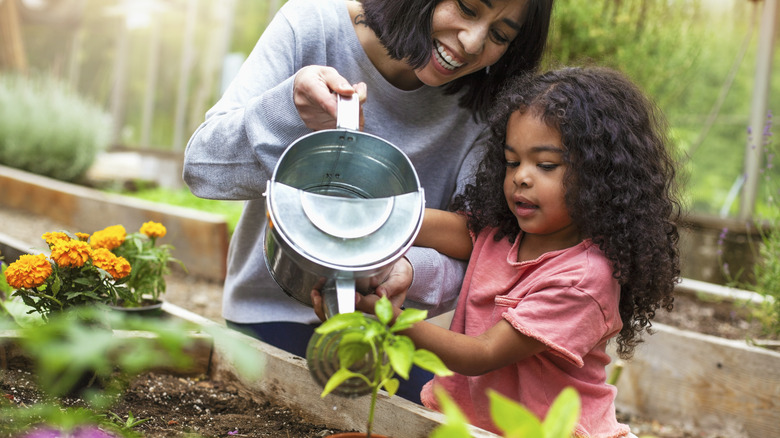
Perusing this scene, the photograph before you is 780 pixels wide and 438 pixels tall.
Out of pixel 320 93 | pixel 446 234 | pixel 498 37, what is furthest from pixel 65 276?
pixel 498 37

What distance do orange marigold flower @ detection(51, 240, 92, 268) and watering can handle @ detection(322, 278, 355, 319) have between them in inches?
25.1

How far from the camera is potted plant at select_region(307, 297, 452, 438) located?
2.56ft

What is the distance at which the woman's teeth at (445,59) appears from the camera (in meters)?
1.44

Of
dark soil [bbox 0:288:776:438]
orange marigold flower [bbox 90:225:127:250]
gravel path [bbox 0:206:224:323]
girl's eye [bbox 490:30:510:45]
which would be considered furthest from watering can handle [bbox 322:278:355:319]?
gravel path [bbox 0:206:224:323]

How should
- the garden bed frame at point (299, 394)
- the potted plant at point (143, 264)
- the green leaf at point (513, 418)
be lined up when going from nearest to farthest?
the green leaf at point (513, 418), the garden bed frame at point (299, 394), the potted plant at point (143, 264)

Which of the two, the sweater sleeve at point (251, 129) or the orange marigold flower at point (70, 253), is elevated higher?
the sweater sleeve at point (251, 129)

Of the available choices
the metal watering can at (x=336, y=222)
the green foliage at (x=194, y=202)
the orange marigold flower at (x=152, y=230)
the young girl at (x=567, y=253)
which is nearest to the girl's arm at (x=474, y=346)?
the young girl at (x=567, y=253)

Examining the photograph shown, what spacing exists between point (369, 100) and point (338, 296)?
2.83 feet

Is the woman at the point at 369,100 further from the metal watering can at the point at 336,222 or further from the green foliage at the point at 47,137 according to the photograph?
the green foliage at the point at 47,137

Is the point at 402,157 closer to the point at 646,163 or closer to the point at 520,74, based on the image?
the point at 646,163

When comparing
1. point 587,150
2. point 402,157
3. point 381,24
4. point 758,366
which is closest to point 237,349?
point 402,157

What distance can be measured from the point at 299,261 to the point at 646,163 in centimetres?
73

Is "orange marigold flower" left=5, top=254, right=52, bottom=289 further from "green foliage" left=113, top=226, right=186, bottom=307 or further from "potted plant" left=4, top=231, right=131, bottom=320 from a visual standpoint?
"green foliage" left=113, top=226, right=186, bottom=307

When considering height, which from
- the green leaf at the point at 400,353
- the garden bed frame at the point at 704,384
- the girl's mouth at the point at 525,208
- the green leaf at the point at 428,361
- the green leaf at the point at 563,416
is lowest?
the garden bed frame at the point at 704,384
